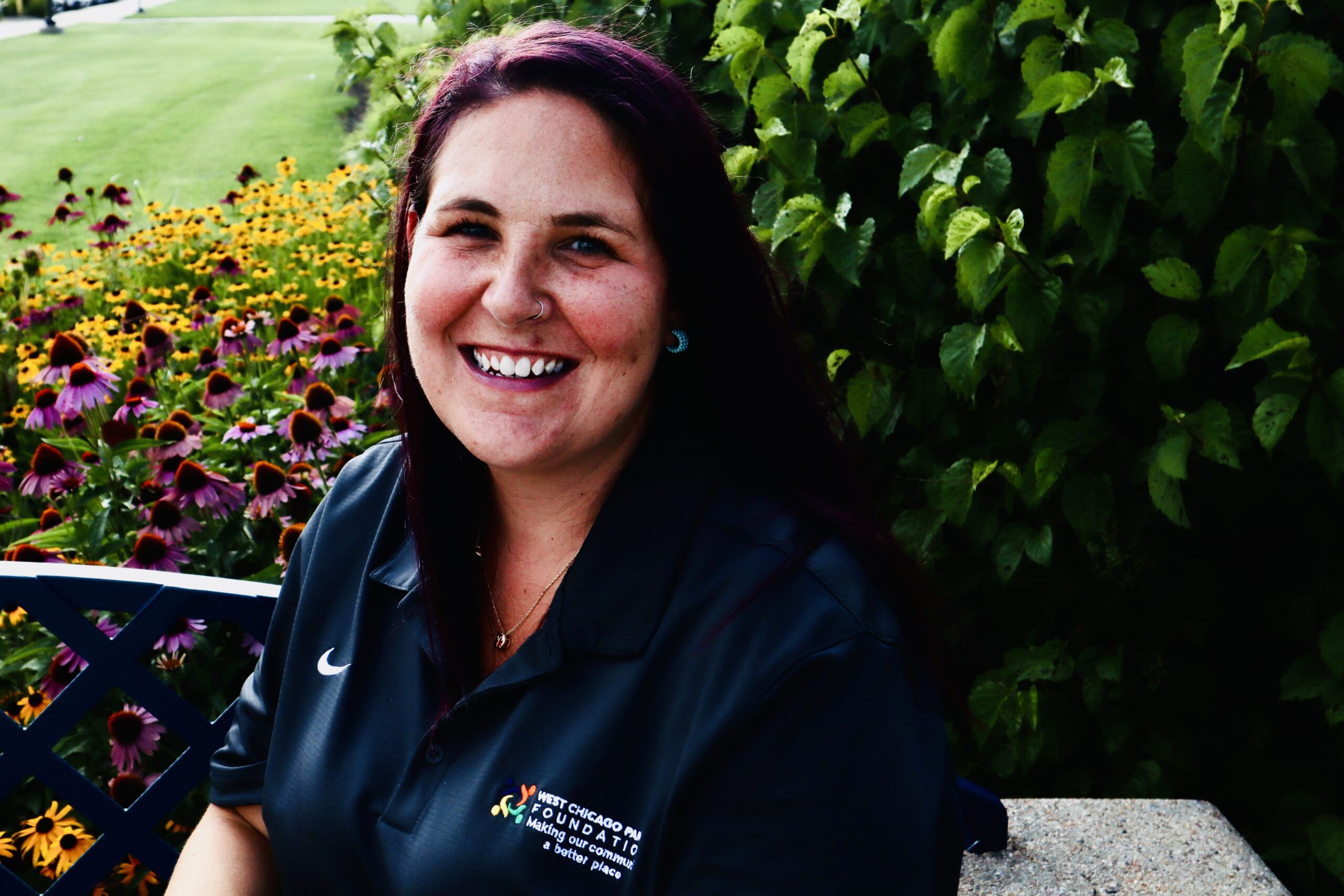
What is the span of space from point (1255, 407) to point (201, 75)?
475 inches

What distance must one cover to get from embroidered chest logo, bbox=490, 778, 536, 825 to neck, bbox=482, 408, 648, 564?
0.35 meters

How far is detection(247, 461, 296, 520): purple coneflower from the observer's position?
8.59 feet

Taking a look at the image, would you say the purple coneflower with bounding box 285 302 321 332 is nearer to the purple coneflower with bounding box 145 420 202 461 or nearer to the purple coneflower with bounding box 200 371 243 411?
the purple coneflower with bounding box 200 371 243 411

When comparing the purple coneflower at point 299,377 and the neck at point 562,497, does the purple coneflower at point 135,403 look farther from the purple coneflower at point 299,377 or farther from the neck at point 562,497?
the neck at point 562,497

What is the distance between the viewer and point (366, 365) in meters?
3.76

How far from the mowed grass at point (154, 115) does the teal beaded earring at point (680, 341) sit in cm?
622

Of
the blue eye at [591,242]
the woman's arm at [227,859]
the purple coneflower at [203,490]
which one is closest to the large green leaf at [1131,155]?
the blue eye at [591,242]

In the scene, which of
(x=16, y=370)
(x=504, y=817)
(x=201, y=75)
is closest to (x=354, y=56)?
(x=16, y=370)

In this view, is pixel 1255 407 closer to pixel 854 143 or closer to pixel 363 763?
pixel 854 143

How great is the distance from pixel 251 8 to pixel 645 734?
66.9 ft

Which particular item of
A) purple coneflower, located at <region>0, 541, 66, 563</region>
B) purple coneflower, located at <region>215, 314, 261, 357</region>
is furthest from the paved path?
purple coneflower, located at <region>0, 541, 66, 563</region>

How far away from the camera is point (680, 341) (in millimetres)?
1513

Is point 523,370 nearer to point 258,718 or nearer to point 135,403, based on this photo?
point 258,718

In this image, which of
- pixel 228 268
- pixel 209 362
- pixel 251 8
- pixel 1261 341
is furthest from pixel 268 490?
pixel 251 8
